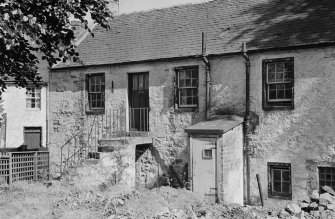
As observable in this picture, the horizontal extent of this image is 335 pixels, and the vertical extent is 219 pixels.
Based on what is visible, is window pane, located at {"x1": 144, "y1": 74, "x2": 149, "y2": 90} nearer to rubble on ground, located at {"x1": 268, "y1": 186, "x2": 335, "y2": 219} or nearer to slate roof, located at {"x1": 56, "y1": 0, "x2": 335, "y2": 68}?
slate roof, located at {"x1": 56, "y1": 0, "x2": 335, "y2": 68}

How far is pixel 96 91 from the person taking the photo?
18812 mm

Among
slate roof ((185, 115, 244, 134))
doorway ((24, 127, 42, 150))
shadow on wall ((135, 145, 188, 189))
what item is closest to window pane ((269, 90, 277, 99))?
slate roof ((185, 115, 244, 134))

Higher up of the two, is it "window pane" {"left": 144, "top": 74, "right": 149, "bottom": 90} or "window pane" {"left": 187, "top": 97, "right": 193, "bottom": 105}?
"window pane" {"left": 144, "top": 74, "right": 149, "bottom": 90}

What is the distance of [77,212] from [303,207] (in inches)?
253

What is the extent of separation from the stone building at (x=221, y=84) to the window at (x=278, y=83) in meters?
0.04

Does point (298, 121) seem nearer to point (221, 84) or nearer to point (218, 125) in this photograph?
point (218, 125)

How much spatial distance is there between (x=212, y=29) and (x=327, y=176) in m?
7.34

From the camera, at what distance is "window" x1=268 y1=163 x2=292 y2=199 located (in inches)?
571

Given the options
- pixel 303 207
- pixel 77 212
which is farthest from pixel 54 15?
pixel 303 207

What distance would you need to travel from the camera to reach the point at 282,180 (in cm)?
1466

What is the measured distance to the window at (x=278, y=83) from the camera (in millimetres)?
14627

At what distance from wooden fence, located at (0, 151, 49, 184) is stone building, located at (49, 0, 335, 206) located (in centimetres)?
121

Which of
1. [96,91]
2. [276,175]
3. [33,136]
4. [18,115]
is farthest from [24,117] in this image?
[276,175]

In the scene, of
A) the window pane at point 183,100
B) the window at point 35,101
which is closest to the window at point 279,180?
the window pane at point 183,100
